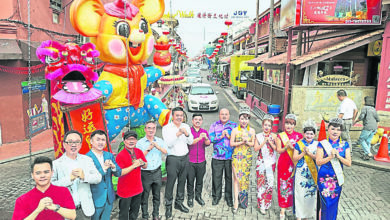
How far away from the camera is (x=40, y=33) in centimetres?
1038

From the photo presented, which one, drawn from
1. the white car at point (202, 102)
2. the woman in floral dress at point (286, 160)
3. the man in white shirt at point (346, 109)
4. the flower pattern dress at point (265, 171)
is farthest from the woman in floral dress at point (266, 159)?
the white car at point (202, 102)

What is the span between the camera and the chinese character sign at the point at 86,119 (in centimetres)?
430

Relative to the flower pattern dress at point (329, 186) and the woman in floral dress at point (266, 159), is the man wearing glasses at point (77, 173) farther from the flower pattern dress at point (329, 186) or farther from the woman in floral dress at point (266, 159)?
the flower pattern dress at point (329, 186)

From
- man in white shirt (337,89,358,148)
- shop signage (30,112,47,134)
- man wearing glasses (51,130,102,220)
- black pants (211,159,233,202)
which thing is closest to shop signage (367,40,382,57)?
man in white shirt (337,89,358,148)

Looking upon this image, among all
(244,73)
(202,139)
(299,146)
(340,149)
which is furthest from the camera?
(244,73)

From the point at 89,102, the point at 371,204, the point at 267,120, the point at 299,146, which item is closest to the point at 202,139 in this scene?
the point at 267,120

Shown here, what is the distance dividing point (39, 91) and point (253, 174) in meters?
8.53

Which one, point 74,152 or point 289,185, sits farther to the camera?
point 289,185

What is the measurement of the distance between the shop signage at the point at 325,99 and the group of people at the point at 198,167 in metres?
5.53

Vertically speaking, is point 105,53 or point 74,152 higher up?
point 105,53

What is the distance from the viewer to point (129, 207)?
412 centimetres

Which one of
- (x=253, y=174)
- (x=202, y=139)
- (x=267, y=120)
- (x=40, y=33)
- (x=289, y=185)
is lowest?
(x=253, y=174)

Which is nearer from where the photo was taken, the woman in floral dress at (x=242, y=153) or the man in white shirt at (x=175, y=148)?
the man in white shirt at (x=175, y=148)

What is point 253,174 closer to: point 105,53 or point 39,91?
point 105,53
